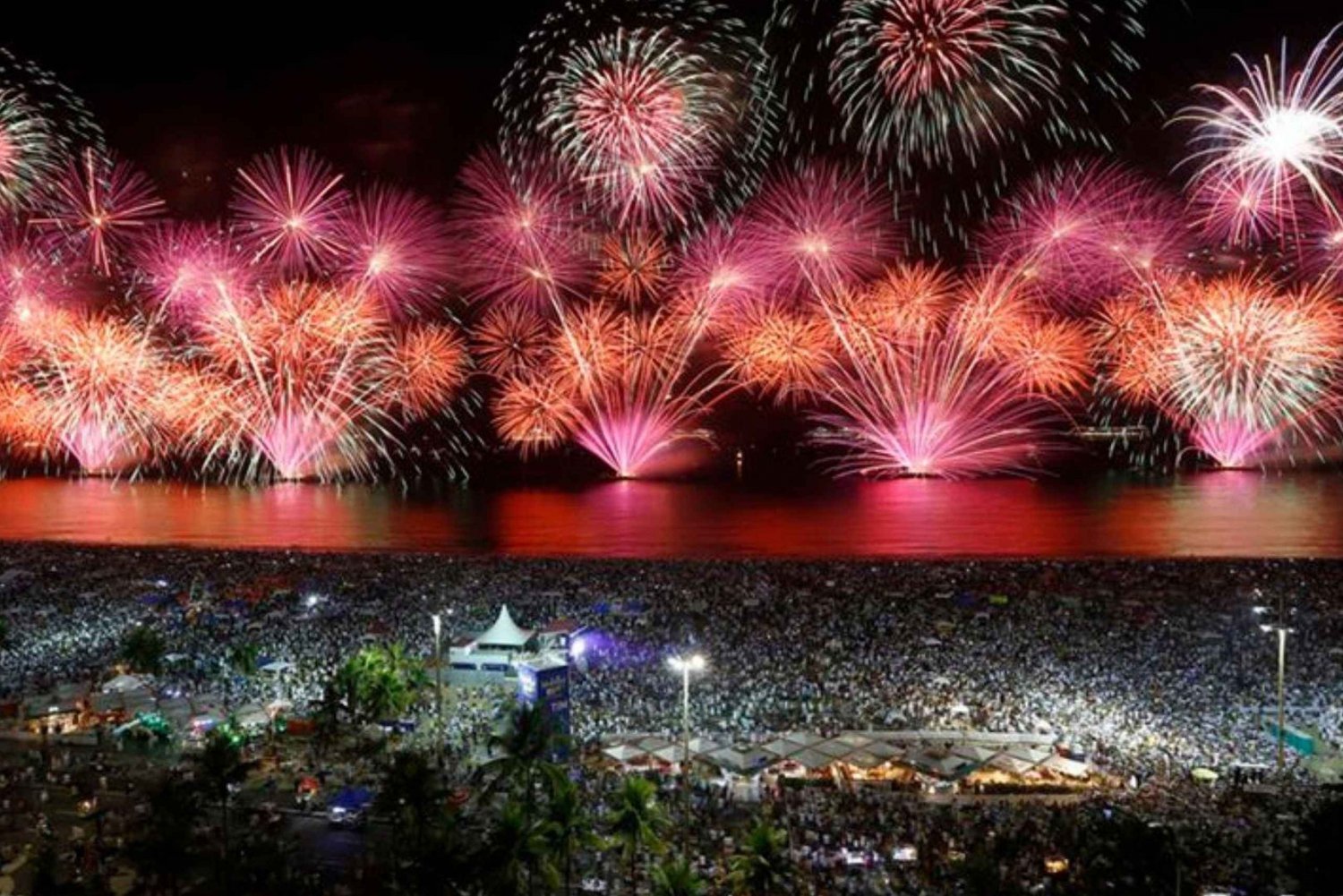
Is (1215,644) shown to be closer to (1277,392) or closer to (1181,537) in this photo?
(1277,392)

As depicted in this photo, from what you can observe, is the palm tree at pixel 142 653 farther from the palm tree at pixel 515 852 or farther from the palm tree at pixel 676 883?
the palm tree at pixel 676 883

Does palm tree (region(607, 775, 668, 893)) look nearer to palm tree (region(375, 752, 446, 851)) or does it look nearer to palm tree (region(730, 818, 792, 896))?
palm tree (region(730, 818, 792, 896))

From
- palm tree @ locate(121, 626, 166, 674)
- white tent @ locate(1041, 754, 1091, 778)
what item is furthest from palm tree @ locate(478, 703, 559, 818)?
palm tree @ locate(121, 626, 166, 674)

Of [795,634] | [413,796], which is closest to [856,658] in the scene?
[795,634]

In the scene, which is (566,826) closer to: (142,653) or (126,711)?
(126,711)

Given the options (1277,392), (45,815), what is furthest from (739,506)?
(45,815)

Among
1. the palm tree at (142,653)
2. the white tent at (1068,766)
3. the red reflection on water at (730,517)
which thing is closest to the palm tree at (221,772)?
the red reflection on water at (730,517)
